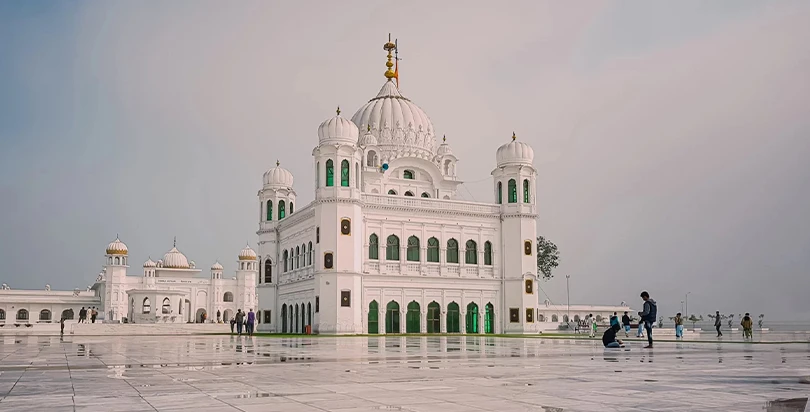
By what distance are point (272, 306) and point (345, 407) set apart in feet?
157

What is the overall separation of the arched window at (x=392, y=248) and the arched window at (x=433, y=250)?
2.19 metres

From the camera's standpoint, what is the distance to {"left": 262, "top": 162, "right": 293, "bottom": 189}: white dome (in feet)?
185

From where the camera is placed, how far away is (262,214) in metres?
56.4

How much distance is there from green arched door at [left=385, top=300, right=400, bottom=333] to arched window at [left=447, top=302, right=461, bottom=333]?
3595 millimetres

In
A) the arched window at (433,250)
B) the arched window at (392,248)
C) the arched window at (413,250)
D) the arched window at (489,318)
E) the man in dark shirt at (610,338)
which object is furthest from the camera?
the arched window at (489,318)

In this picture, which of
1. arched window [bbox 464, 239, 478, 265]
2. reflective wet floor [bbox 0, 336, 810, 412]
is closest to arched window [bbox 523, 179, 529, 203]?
arched window [bbox 464, 239, 478, 265]

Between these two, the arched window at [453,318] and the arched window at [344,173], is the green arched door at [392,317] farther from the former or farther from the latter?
the arched window at [344,173]

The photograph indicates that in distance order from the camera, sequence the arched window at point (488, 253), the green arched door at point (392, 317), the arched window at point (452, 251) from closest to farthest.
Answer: the green arched door at point (392, 317), the arched window at point (452, 251), the arched window at point (488, 253)

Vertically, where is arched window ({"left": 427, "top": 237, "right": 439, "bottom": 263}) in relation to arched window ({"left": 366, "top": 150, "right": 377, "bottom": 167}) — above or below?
below

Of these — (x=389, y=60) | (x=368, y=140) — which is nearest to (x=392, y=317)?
(x=368, y=140)

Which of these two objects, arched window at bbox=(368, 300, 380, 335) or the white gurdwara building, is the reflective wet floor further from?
arched window at bbox=(368, 300, 380, 335)

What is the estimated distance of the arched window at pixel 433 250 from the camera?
48.4 metres

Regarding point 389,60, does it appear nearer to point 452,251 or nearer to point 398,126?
point 398,126

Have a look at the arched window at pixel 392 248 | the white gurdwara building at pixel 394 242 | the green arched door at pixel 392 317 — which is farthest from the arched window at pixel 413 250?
the green arched door at pixel 392 317
